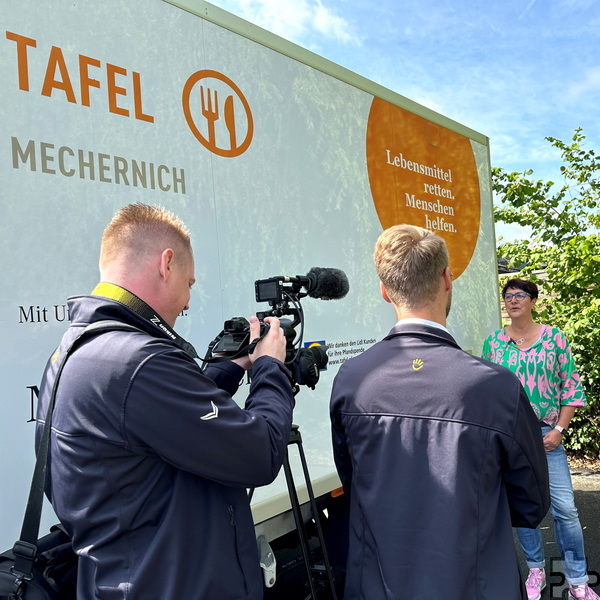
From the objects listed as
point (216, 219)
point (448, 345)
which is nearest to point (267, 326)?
point (448, 345)

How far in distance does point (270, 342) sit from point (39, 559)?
76cm

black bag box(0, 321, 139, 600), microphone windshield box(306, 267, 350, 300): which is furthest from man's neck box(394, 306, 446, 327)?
black bag box(0, 321, 139, 600)

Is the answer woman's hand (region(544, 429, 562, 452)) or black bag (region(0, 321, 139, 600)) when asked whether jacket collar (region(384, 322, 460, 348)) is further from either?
woman's hand (region(544, 429, 562, 452))

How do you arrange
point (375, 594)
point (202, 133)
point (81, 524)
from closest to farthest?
point (81, 524), point (375, 594), point (202, 133)

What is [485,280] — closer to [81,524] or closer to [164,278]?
[164,278]

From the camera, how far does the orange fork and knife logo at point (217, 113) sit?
2.18 meters

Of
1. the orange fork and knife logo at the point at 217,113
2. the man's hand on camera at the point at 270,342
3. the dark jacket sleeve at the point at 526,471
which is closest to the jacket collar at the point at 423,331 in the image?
the dark jacket sleeve at the point at 526,471

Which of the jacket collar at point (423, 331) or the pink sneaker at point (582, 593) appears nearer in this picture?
the jacket collar at point (423, 331)

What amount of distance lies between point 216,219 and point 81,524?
1226 mm

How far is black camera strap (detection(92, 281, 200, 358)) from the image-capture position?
144cm

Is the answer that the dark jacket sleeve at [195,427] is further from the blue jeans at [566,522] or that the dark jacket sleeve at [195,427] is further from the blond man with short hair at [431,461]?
the blue jeans at [566,522]

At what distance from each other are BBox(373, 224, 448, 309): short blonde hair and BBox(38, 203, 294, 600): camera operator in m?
0.58

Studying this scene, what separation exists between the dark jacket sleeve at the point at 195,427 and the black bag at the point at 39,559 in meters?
0.17

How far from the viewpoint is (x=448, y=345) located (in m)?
1.73
